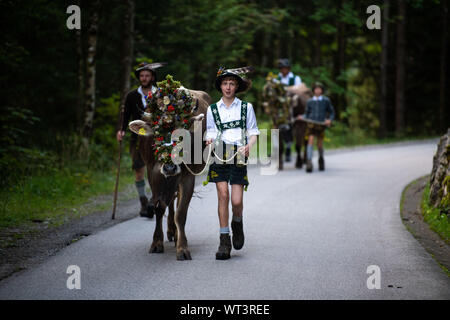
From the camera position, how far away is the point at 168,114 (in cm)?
770

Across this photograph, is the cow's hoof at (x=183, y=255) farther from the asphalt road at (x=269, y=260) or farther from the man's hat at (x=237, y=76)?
the man's hat at (x=237, y=76)

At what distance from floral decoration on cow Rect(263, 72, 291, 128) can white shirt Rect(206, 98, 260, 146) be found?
1029 centimetres

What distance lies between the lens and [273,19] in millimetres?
25219

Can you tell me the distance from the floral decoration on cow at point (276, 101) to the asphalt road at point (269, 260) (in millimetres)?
5509

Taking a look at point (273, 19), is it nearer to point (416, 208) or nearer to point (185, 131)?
point (416, 208)

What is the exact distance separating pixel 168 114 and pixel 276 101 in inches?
415

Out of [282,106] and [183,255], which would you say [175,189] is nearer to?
[183,255]

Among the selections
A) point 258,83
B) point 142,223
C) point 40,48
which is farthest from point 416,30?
point 142,223

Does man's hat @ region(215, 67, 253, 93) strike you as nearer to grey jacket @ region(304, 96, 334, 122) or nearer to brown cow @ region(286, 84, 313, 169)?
grey jacket @ region(304, 96, 334, 122)

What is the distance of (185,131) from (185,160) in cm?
35

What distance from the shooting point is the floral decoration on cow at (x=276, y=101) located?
17938mm

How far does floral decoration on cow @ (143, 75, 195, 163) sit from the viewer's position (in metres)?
7.60

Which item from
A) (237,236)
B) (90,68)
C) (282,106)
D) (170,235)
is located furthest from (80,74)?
(237,236)

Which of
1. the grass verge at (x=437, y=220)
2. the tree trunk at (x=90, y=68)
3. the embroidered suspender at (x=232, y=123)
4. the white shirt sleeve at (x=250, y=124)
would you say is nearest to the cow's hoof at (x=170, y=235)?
the embroidered suspender at (x=232, y=123)
